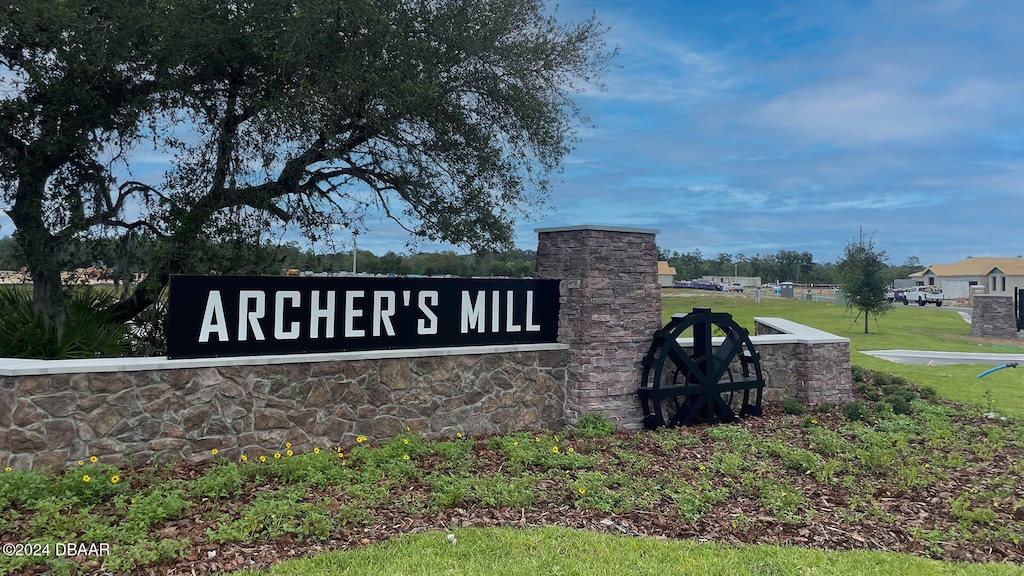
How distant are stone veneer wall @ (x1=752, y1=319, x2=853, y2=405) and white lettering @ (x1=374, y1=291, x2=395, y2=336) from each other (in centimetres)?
620

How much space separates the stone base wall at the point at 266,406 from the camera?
6102 millimetres

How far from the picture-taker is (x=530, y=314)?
8.81 metres

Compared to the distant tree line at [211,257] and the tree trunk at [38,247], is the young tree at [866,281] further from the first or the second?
the tree trunk at [38,247]

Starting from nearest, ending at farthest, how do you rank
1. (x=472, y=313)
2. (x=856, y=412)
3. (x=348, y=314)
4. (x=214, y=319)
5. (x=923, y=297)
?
(x=214, y=319) → (x=348, y=314) → (x=472, y=313) → (x=856, y=412) → (x=923, y=297)

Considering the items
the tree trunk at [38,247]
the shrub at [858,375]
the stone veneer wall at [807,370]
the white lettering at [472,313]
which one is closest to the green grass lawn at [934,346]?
the shrub at [858,375]

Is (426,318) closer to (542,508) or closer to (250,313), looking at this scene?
(250,313)

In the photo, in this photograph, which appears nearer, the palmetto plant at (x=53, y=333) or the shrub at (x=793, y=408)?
the palmetto plant at (x=53, y=333)

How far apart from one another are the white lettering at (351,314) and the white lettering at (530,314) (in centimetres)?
222

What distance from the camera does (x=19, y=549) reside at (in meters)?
4.46

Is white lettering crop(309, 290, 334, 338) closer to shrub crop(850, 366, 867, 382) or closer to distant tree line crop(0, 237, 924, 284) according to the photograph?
distant tree line crop(0, 237, 924, 284)

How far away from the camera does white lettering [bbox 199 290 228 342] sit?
6.85m

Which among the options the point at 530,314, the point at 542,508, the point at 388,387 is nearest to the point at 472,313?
the point at 530,314

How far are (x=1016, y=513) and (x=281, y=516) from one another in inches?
252

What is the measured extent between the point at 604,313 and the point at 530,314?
39.1 inches
